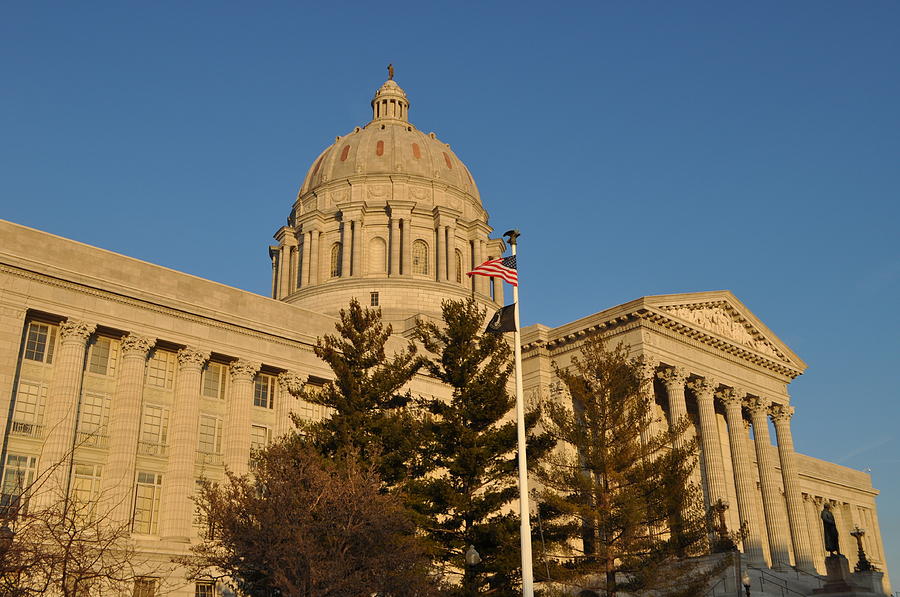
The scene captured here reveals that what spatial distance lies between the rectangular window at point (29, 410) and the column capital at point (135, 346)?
362 centimetres

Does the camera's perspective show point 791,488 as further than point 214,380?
Yes

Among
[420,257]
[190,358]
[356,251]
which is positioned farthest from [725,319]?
[190,358]

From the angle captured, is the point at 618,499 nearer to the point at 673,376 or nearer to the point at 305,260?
the point at 673,376

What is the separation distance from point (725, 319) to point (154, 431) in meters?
35.6

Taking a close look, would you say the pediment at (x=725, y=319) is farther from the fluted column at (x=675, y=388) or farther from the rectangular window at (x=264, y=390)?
the rectangular window at (x=264, y=390)

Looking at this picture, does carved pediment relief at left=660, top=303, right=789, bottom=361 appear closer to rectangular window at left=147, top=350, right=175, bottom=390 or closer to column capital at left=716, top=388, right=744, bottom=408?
column capital at left=716, top=388, right=744, bottom=408

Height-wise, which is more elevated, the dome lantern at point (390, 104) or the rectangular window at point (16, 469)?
the dome lantern at point (390, 104)

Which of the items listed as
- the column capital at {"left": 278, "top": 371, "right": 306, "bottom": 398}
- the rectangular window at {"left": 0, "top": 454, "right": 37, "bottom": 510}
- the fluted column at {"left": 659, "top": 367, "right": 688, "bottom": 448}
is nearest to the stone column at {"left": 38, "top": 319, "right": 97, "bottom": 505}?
the rectangular window at {"left": 0, "top": 454, "right": 37, "bottom": 510}

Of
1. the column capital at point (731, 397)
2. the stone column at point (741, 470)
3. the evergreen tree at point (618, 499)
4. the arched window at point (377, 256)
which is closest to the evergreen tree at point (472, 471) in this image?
the evergreen tree at point (618, 499)

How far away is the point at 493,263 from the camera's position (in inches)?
967

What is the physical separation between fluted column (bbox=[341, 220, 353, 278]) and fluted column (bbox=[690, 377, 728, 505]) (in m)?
27.1

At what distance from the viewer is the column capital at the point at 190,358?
3834 cm

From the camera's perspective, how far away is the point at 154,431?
37.2 m

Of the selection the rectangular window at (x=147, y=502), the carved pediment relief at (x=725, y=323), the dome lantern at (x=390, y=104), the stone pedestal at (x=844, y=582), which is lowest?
the stone pedestal at (x=844, y=582)
